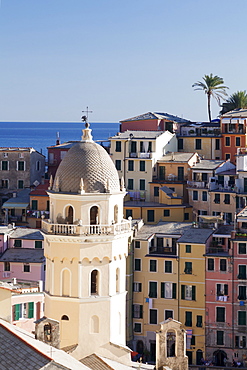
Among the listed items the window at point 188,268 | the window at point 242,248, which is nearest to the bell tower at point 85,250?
the window at point 242,248

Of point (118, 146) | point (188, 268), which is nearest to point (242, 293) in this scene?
point (188, 268)

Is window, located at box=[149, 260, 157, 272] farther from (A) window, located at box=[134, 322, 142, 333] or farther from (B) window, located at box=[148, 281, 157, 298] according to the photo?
(A) window, located at box=[134, 322, 142, 333]

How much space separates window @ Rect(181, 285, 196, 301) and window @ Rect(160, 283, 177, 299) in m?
0.63

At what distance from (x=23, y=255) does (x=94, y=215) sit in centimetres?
Result: 4989

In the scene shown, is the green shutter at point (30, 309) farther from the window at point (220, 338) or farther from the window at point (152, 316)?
the window at point (220, 338)

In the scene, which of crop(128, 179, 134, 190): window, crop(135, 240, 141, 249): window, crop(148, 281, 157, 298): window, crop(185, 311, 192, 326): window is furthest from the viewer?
crop(128, 179, 134, 190): window

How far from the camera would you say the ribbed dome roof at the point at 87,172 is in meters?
38.6

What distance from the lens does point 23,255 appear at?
289ft

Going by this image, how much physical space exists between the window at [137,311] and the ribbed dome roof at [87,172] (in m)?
47.7

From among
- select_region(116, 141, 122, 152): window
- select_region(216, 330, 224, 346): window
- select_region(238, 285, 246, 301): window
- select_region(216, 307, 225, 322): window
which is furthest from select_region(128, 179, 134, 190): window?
select_region(216, 330, 224, 346): window

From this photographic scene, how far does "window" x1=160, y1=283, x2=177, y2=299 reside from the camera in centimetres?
8481

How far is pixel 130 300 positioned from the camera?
85625 mm

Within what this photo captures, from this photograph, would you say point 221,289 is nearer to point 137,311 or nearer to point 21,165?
point 137,311

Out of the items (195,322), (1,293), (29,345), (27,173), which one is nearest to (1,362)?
(29,345)
